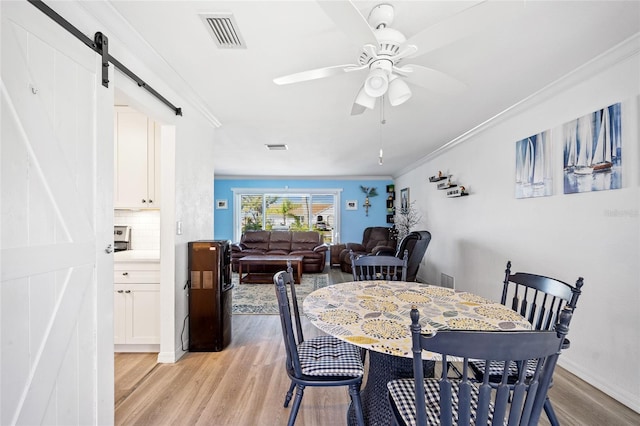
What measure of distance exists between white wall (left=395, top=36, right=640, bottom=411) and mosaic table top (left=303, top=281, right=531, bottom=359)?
45.2 inches

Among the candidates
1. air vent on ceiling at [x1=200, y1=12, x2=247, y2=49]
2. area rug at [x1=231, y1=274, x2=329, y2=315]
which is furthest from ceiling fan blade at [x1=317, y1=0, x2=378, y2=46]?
area rug at [x1=231, y1=274, x2=329, y2=315]

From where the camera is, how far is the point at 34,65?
1237mm

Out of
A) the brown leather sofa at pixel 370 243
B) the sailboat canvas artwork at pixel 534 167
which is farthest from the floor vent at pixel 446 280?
the brown leather sofa at pixel 370 243

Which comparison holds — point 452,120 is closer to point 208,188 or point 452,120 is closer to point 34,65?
point 208,188

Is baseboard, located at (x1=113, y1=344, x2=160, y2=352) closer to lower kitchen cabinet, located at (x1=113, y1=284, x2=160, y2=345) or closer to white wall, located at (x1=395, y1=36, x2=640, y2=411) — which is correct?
lower kitchen cabinet, located at (x1=113, y1=284, x2=160, y2=345)

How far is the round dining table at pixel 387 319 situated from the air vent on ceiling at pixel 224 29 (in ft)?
5.42

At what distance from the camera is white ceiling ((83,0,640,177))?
162 centimetres

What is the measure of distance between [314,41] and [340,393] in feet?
7.82

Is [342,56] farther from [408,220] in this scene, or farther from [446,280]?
[408,220]

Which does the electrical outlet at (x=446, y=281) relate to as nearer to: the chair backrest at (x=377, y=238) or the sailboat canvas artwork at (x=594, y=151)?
the chair backrest at (x=377, y=238)

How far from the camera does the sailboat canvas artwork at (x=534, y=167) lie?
2.67 metres

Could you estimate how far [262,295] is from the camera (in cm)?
477

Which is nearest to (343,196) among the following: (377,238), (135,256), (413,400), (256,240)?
(377,238)

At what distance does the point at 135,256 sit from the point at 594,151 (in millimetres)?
3866
